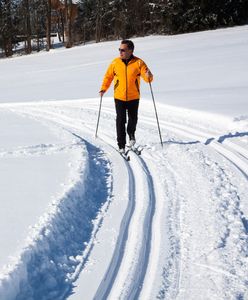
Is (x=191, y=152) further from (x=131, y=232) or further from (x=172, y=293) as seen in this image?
(x=172, y=293)

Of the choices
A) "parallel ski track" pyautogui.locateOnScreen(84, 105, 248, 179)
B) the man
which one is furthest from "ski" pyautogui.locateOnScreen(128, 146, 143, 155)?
"parallel ski track" pyautogui.locateOnScreen(84, 105, 248, 179)

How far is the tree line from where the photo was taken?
3238 cm

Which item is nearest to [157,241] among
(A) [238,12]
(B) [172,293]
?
(B) [172,293]

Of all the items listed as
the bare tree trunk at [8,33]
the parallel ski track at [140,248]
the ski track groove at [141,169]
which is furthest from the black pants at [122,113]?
the bare tree trunk at [8,33]

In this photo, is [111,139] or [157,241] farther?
[111,139]

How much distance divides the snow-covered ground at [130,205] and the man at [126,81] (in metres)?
0.49

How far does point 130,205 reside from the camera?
5340 mm

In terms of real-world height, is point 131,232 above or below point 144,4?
below

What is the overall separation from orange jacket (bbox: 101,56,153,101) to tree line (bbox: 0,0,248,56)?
25582 millimetres

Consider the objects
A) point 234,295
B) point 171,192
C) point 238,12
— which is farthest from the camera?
point 238,12

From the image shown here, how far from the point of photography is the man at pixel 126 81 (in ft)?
24.7

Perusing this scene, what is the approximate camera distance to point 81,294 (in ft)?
11.7

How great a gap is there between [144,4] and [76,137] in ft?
117

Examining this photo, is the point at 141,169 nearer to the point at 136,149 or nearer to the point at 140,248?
the point at 136,149
